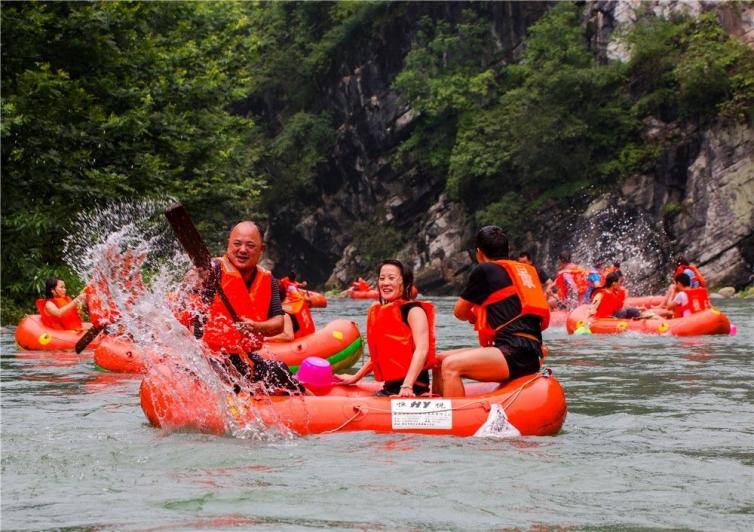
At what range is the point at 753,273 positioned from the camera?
3381cm

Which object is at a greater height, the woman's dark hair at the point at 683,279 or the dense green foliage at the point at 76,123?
the dense green foliage at the point at 76,123

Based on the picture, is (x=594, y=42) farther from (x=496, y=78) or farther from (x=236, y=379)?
(x=236, y=379)

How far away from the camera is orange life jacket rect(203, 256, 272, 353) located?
7316 mm

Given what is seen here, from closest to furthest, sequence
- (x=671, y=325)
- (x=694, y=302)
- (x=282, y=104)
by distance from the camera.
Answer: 1. (x=671, y=325)
2. (x=694, y=302)
3. (x=282, y=104)

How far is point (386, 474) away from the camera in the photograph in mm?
6152

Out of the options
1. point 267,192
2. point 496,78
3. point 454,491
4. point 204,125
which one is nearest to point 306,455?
point 454,491

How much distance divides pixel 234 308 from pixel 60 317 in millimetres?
7633

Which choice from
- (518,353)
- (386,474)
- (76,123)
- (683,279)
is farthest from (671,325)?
(386,474)

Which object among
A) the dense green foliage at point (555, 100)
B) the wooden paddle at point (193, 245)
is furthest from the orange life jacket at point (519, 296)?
the dense green foliage at point (555, 100)

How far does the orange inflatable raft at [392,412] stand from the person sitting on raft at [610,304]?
392 inches

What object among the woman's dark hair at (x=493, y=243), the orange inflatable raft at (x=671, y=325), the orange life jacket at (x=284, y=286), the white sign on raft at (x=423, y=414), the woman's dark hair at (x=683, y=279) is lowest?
the orange inflatable raft at (x=671, y=325)

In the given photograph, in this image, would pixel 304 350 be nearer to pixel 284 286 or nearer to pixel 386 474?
pixel 284 286

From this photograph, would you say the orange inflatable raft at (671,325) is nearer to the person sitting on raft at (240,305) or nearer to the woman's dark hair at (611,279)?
Result: the woman's dark hair at (611,279)

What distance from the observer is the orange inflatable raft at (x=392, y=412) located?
23.9 ft
